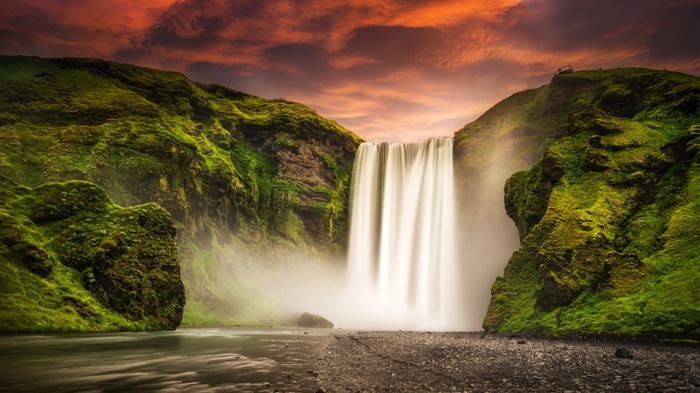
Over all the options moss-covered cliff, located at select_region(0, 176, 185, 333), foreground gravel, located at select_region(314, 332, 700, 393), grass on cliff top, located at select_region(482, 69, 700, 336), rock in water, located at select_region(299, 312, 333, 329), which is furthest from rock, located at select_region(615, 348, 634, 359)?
rock in water, located at select_region(299, 312, 333, 329)

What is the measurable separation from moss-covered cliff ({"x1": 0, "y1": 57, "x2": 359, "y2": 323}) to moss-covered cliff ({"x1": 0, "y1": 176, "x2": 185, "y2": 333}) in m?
14.1

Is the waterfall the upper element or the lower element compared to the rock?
upper

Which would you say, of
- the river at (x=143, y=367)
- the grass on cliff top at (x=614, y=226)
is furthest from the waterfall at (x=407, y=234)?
the river at (x=143, y=367)

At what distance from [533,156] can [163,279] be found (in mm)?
55391

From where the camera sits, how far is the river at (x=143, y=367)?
10984mm

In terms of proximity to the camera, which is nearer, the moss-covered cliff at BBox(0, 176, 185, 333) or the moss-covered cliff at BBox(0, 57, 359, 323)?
the moss-covered cliff at BBox(0, 176, 185, 333)

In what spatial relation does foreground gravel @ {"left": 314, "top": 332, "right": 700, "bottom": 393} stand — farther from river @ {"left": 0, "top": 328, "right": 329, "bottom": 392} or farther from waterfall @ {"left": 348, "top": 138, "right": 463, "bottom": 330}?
waterfall @ {"left": 348, "top": 138, "right": 463, "bottom": 330}

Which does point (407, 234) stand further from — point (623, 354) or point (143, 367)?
point (143, 367)

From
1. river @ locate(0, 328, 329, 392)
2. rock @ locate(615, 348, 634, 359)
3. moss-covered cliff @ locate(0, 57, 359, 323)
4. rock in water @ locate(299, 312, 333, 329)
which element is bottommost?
rock in water @ locate(299, 312, 333, 329)

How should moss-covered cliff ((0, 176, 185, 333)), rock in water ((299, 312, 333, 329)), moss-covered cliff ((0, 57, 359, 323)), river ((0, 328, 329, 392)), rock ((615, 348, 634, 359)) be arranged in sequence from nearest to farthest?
river ((0, 328, 329, 392)) < rock ((615, 348, 634, 359)) < moss-covered cliff ((0, 176, 185, 333)) < moss-covered cliff ((0, 57, 359, 323)) < rock in water ((299, 312, 333, 329))

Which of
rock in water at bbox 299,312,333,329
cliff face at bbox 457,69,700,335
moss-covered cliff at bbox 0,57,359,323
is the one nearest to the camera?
cliff face at bbox 457,69,700,335

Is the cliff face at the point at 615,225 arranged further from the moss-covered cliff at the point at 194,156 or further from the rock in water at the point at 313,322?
the moss-covered cliff at the point at 194,156

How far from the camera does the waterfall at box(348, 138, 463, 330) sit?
63438mm

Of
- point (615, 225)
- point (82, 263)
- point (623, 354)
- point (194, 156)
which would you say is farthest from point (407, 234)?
point (623, 354)
